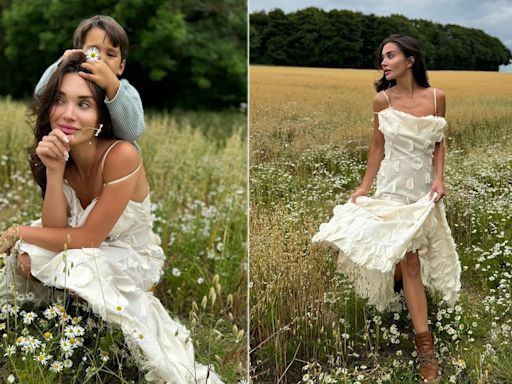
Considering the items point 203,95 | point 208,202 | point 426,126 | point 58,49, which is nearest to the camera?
point 426,126

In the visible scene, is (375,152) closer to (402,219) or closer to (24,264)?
(402,219)

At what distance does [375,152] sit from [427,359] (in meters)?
0.93

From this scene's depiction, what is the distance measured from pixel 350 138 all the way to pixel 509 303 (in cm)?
100

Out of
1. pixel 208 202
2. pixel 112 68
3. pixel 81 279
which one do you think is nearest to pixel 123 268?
pixel 81 279

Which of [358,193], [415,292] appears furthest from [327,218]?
[415,292]

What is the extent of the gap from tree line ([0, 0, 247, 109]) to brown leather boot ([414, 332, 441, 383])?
8918mm

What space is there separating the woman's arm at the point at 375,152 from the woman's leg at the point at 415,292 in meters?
0.37

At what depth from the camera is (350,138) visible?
360 centimetres

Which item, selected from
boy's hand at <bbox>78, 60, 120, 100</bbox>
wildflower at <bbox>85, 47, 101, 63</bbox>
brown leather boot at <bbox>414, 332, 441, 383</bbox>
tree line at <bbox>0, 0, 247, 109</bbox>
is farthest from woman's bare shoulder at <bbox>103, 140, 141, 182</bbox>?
tree line at <bbox>0, 0, 247, 109</bbox>

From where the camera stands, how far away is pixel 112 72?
357 centimetres

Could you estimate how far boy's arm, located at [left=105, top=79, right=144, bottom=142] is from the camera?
356cm

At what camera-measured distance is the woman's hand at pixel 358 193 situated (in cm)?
353

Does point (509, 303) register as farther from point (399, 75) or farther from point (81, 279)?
point (81, 279)

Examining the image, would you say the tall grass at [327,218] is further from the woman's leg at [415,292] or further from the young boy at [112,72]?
the young boy at [112,72]
